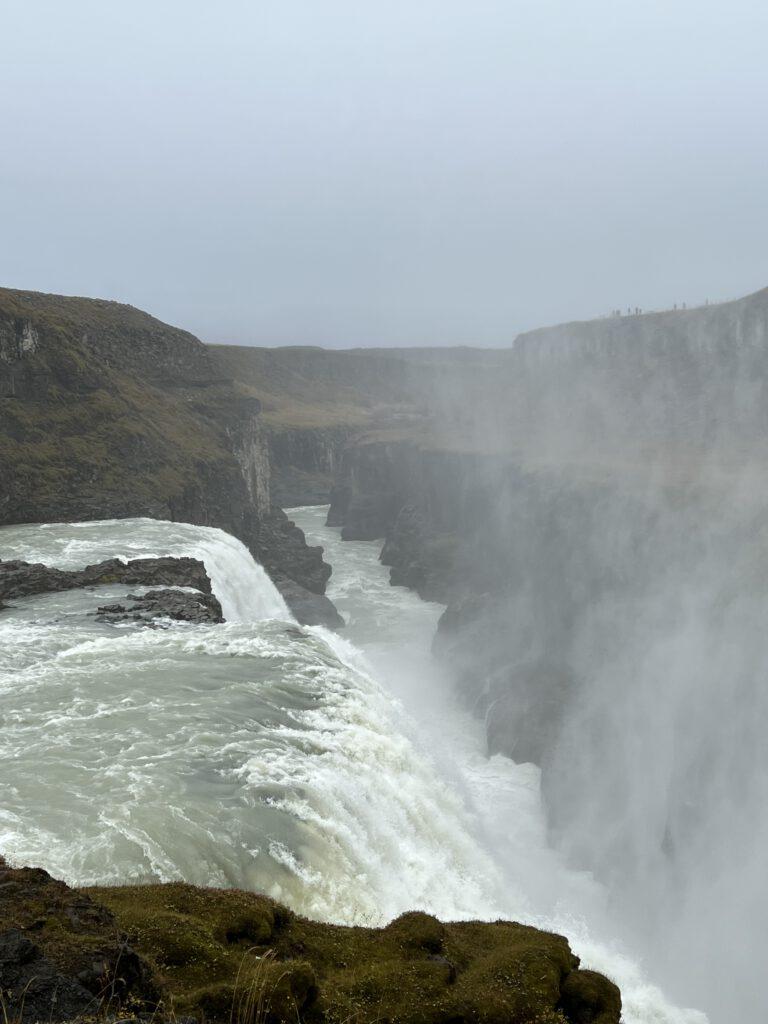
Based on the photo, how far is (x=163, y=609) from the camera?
24797 mm

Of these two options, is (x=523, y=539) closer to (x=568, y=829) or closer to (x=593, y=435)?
(x=593, y=435)

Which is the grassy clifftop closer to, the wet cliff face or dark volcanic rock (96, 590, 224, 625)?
dark volcanic rock (96, 590, 224, 625)

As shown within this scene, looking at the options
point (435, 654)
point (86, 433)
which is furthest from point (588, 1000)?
point (86, 433)

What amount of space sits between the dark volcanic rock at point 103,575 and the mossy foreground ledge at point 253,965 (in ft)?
62.4

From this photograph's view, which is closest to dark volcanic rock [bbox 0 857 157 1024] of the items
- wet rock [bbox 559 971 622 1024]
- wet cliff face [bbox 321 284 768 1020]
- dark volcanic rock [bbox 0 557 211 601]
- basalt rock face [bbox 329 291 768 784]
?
wet rock [bbox 559 971 622 1024]

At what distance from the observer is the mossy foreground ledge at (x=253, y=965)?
6.34 metres

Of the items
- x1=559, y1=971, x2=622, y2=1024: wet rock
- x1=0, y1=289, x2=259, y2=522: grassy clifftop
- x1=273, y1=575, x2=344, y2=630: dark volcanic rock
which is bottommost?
x1=273, y1=575, x2=344, y2=630: dark volcanic rock

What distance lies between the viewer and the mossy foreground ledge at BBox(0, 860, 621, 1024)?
6.34 m

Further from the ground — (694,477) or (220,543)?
(694,477)

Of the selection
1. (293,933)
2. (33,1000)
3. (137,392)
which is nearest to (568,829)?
(293,933)

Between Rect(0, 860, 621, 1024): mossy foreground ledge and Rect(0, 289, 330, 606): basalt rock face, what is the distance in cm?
3550

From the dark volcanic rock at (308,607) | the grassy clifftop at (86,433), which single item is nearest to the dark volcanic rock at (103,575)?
the grassy clifftop at (86,433)

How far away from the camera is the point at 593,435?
71812 millimetres

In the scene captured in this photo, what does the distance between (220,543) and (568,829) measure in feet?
66.7
